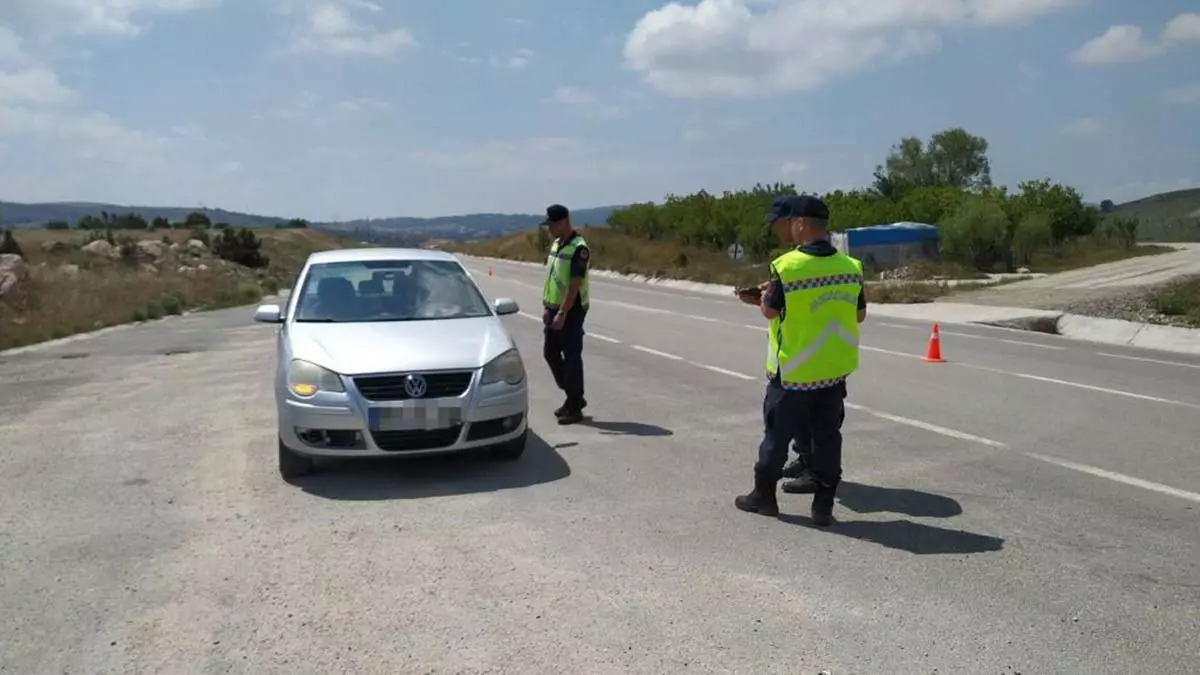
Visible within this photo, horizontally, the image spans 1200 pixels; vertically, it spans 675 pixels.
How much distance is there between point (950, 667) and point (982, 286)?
30.8 metres

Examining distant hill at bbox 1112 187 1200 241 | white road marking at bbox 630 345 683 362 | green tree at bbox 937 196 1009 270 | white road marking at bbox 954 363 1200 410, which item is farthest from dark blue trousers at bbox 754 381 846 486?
distant hill at bbox 1112 187 1200 241

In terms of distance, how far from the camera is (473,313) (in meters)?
8.30

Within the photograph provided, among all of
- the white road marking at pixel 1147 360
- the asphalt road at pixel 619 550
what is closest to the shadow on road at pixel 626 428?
the asphalt road at pixel 619 550

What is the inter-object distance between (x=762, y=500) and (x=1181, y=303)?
18.1 meters

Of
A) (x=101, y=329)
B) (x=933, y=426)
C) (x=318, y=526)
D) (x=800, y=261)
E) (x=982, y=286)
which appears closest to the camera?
(x=800, y=261)

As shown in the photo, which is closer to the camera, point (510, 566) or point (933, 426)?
point (510, 566)

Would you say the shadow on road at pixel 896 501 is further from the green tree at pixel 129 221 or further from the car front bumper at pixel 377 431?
the green tree at pixel 129 221

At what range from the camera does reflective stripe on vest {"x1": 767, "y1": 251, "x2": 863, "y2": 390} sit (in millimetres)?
5594

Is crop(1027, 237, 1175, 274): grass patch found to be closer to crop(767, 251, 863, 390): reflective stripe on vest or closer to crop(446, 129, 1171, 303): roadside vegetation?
crop(446, 129, 1171, 303): roadside vegetation

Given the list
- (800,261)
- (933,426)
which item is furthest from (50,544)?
(933,426)

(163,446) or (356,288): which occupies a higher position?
(356,288)

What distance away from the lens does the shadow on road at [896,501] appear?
6172 mm

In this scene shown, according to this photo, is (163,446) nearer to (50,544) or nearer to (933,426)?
(50,544)

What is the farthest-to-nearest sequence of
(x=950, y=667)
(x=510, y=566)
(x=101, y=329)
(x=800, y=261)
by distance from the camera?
1. (x=101, y=329)
2. (x=800, y=261)
3. (x=510, y=566)
4. (x=950, y=667)
